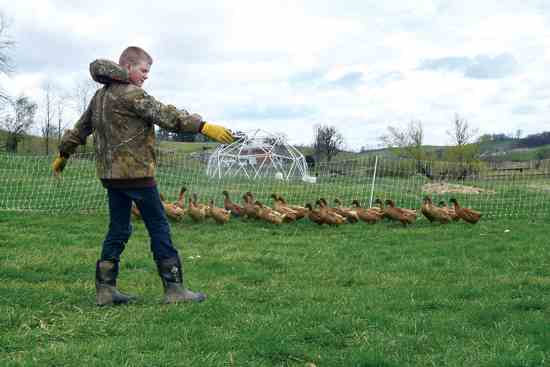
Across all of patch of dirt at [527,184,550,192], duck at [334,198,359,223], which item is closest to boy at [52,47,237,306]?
duck at [334,198,359,223]

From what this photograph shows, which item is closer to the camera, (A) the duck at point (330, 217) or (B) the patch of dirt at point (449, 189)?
(A) the duck at point (330, 217)

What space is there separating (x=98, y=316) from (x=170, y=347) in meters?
1.06

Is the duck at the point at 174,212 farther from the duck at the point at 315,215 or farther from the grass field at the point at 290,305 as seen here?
the duck at the point at 315,215

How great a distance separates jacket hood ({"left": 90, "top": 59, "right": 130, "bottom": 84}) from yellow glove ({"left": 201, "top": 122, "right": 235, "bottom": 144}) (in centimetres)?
87

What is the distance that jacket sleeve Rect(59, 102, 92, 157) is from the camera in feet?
17.0

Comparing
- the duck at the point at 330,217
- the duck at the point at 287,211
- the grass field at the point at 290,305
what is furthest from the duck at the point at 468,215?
the duck at the point at 287,211

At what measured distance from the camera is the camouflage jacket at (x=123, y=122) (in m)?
4.76

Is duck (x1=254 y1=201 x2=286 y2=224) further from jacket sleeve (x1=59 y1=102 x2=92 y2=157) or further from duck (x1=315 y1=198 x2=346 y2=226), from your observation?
jacket sleeve (x1=59 y1=102 x2=92 y2=157)

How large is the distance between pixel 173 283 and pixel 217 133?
142cm

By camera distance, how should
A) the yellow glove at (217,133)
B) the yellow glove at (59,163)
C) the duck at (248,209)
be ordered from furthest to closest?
the duck at (248,209) → the yellow glove at (59,163) → the yellow glove at (217,133)

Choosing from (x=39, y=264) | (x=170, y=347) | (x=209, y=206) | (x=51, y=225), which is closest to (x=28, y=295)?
(x=39, y=264)

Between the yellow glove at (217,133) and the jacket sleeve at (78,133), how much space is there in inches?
48.7

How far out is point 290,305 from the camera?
16.7 ft

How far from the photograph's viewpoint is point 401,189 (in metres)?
15.9
